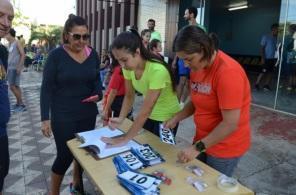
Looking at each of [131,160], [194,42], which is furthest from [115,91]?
[194,42]

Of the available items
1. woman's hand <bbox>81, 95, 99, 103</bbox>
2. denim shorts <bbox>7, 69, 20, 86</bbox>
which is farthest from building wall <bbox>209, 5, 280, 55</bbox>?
woman's hand <bbox>81, 95, 99, 103</bbox>

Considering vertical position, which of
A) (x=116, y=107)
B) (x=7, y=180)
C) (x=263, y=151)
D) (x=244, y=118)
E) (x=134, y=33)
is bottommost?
(x=7, y=180)

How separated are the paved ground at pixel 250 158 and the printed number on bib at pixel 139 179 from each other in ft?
5.84

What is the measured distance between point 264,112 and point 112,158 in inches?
191

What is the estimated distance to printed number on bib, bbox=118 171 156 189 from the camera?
1.60 metres

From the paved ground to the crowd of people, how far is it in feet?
2.63

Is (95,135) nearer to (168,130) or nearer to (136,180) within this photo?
(168,130)

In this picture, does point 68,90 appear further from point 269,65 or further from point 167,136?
Result: point 269,65

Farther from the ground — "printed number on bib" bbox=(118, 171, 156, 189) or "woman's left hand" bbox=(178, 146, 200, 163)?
"woman's left hand" bbox=(178, 146, 200, 163)

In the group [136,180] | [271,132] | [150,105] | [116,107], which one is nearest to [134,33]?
[150,105]

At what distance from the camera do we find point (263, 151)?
13.9 ft

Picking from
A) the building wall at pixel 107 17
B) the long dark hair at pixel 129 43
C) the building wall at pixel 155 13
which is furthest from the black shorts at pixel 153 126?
the building wall at pixel 107 17

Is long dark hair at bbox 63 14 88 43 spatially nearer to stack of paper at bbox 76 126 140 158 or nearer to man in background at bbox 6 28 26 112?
stack of paper at bbox 76 126 140 158

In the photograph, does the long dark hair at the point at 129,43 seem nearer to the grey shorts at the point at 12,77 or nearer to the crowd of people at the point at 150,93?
the crowd of people at the point at 150,93
